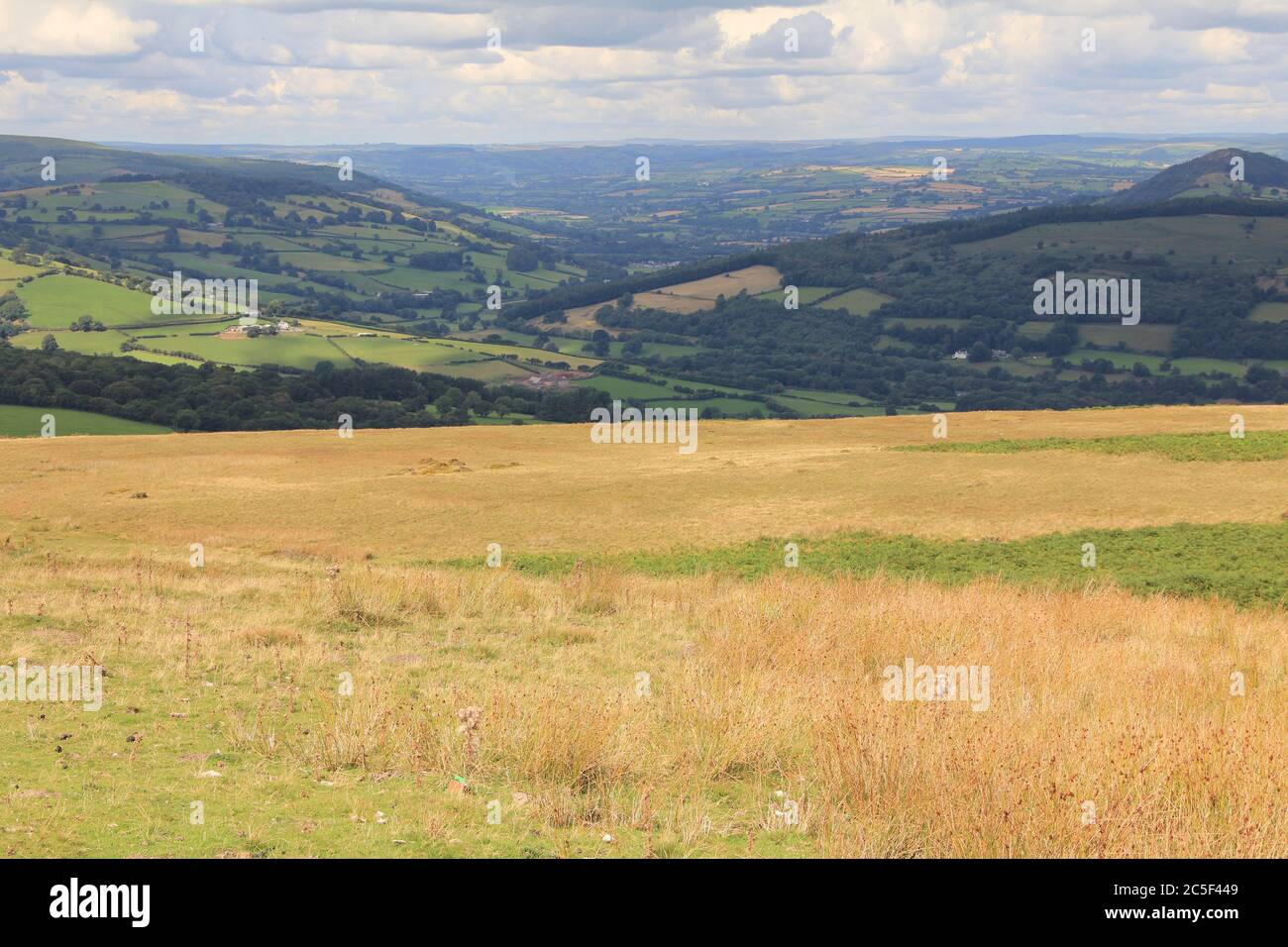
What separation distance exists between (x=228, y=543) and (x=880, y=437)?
40331mm

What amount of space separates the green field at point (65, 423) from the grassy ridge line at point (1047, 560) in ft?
227

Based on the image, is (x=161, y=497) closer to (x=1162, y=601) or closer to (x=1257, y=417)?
(x=1162, y=601)

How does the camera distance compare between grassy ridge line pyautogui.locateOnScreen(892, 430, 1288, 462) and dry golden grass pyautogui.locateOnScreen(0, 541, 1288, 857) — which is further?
grassy ridge line pyautogui.locateOnScreen(892, 430, 1288, 462)

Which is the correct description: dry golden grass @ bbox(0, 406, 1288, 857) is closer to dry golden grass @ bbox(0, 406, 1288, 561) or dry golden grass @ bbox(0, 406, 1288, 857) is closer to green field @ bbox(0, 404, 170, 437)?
dry golden grass @ bbox(0, 406, 1288, 561)

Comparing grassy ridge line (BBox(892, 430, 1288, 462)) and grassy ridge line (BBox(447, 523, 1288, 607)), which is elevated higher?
grassy ridge line (BBox(892, 430, 1288, 462))

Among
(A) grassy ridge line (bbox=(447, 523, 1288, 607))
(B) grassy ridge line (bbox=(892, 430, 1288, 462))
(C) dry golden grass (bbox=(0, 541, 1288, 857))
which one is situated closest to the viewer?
(C) dry golden grass (bbox=(0, 541, 1288, 857))

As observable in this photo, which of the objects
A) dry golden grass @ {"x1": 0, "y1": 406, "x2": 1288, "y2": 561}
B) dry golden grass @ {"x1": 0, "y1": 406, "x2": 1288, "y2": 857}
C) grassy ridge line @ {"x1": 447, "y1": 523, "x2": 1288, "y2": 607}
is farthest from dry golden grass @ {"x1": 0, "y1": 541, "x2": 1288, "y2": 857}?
dry golden grass @ {"x1": 0, "y1": 406, "x2": 1288, "y2": 561}

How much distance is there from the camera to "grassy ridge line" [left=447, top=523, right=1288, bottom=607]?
2891 centimetres

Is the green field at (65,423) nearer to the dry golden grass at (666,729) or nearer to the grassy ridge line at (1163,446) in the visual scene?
the grassy ridge line at (1163,446)

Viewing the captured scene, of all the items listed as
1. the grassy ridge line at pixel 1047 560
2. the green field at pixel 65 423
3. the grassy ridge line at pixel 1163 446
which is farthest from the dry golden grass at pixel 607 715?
the green field at pixel 65 423

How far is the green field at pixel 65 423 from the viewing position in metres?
87.9

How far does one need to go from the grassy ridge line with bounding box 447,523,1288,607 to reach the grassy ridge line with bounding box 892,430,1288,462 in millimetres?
15317

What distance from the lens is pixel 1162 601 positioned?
2481 centimetres

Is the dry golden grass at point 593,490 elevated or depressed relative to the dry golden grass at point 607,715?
depressed
